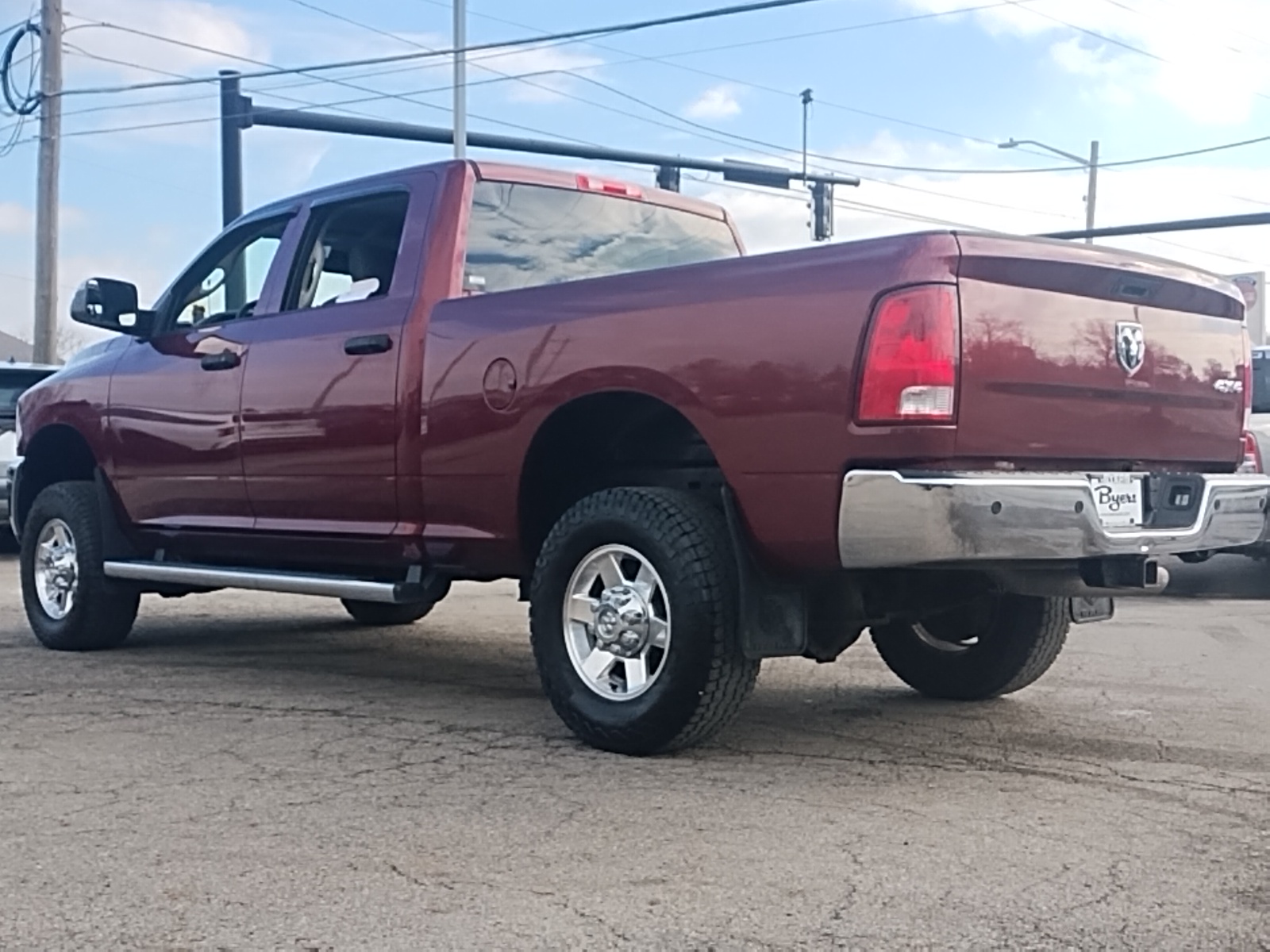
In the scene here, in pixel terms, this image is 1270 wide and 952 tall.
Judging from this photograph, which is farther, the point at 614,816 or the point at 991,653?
the point at 991,653

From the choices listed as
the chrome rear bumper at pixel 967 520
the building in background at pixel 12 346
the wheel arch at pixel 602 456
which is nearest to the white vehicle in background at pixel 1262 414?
the wheel arch at pixel 602 456

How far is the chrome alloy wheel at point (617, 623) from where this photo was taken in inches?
194

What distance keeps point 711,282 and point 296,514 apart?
2408mm

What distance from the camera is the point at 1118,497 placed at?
→ 459 cm

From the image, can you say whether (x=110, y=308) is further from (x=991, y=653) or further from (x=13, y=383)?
(x=13, y=383)

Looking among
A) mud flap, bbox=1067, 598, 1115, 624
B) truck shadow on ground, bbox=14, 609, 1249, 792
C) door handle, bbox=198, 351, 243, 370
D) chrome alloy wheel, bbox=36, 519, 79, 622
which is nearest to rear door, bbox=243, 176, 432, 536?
door handle, bbox=198, 351, 243, 370

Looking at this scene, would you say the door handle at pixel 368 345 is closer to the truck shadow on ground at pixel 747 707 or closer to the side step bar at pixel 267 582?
the side step bar at pixel 267 582

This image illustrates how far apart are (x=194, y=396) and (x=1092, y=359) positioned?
392 centimetres

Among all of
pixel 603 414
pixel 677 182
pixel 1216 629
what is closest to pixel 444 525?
pixel 603 414

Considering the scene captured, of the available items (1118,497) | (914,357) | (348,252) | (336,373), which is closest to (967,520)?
(914,357)

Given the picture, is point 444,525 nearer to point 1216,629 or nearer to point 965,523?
point 965,523

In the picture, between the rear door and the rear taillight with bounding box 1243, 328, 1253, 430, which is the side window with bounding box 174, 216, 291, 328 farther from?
the rear taillight with bounding box 1243, 328, 1253, 430

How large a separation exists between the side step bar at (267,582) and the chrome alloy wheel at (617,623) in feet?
3.03

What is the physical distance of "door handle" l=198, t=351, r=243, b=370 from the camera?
6.58 m
